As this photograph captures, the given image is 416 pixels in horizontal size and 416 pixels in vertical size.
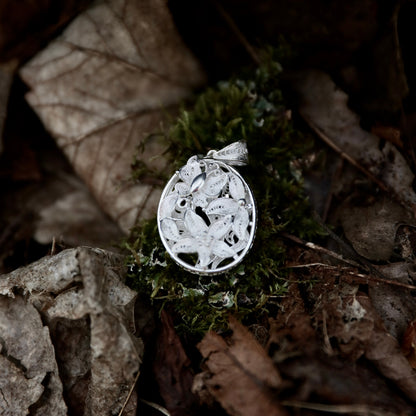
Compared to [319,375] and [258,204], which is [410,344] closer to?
[319,375]

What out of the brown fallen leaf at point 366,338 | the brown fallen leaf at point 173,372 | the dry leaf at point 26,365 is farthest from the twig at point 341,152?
the dry leaf at point 26,365

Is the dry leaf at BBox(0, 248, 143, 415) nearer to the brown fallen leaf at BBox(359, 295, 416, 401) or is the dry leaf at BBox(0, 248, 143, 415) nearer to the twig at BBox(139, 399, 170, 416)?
the twig at BBox(139, 399, 170, 416)

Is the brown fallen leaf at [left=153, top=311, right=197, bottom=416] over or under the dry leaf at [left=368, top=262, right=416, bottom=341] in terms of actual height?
over

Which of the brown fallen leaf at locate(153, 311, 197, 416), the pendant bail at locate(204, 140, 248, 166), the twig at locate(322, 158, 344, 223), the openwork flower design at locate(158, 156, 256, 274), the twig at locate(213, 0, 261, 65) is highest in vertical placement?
the twig at locate(213, 0, 261, 65)

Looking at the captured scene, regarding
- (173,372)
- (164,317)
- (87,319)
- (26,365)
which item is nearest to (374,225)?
(164,317)

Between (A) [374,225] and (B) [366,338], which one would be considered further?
(A) [374,225]

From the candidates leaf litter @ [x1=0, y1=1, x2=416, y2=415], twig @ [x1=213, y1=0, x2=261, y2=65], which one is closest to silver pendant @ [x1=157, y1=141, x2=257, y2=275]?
leaf litter @ [x1=0, y1=1, x2=416, y2=415]
